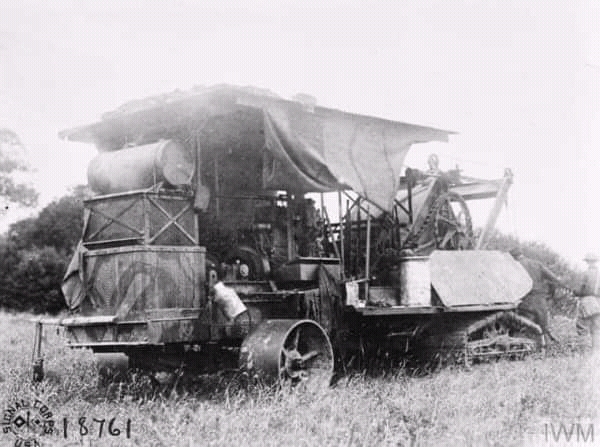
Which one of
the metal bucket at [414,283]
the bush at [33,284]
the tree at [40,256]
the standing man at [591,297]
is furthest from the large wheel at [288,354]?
the bush at [33,284]

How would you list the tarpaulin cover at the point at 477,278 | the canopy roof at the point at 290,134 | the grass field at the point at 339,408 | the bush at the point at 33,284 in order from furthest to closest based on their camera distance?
the bush at the point at 33,284 < the tarpaulin cover at the point at 477,278 < the canopy roof at the point at 290,134 < the grass field at the point at 339,408

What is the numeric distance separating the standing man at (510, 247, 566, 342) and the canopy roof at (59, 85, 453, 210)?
4.04m

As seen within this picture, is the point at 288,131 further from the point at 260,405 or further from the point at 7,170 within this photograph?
the point at 7,170

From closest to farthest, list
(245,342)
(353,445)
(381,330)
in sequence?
1. (353,445)
2. (245,342)
3. (381,330)

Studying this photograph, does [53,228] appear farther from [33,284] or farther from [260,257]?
[260,257]

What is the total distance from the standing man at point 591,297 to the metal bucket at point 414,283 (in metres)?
3.45

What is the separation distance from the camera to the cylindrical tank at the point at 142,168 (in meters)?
9.86

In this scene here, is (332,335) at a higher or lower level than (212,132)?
lower

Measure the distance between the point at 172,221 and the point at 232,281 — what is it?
4.06 feet

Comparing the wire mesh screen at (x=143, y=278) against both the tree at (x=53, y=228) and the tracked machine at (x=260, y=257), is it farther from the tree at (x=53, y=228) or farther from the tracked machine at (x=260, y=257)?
the tree at (x=53, y=228)

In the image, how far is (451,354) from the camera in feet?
42.7

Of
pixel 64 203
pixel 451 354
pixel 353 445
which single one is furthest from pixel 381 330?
pixel 64 203

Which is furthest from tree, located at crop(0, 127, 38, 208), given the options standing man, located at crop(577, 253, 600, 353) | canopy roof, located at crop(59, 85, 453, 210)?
standing man, located at crop(577, 253, 600, 353)

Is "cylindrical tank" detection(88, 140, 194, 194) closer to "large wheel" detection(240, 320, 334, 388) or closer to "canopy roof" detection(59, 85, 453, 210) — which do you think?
"canopy roof" detection(59, 85, 453, 210)
